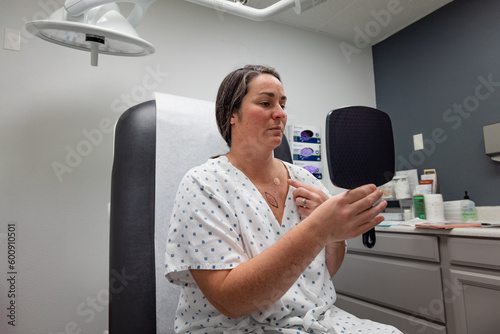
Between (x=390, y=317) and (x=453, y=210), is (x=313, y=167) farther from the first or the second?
(x=390, y=317)

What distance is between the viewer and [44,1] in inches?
61.0

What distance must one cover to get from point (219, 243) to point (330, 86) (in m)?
2.02

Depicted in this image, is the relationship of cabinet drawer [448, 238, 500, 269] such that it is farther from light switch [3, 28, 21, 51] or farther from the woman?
light switch [3, 28, 21, 51]

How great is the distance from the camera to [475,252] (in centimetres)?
128

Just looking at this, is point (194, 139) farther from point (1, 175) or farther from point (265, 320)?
point (1, 175)

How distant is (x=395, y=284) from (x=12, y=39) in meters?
2.13

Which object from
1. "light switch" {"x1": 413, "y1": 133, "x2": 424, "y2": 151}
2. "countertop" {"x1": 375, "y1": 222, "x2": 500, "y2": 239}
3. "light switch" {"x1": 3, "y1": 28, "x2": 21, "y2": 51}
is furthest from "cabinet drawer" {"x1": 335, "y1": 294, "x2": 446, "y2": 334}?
"light switch" {"x1": 3, "y1": 28, "x2": 21, "y2": 51}

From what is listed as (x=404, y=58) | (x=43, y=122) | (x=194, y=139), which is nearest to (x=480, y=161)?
(x=404, y=58)

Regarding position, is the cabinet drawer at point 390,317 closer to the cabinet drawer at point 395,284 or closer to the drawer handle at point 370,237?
the cabinet drawer at point 395,284

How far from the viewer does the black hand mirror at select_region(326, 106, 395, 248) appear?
2.00 ft

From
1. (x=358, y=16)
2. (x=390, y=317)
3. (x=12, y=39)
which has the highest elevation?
(x=358, y=16)

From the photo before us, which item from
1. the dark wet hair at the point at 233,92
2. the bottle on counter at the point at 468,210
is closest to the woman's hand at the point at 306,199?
the dark wet hair at the point at 233,92

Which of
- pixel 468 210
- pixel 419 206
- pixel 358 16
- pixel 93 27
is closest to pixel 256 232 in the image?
pixel 93 27

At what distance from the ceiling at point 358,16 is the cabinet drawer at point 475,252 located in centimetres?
153
